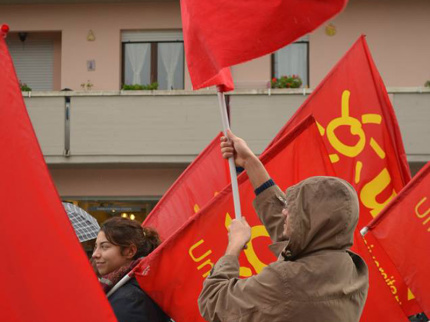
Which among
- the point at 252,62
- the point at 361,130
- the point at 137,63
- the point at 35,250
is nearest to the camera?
the point at 35,250

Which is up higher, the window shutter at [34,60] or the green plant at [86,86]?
the window shutter at [34,60]

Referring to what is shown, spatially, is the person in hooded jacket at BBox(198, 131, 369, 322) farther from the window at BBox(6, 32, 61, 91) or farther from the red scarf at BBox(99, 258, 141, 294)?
the window at BBox(6, 32, 61, 91)

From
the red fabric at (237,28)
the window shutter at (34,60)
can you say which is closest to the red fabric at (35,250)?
the red fabric at (237,28)

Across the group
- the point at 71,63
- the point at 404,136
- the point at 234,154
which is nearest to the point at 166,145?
the point at 71,63

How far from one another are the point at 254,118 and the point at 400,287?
9974 mm

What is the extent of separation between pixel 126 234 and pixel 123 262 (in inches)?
5.2

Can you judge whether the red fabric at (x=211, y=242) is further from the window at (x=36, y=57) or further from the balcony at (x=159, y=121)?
the window at (x=36, y=57)

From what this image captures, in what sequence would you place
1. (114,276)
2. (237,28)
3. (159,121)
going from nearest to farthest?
(237,28), (114,276), (159,121)

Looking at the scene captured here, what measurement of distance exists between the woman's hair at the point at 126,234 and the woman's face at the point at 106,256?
0.02 meters

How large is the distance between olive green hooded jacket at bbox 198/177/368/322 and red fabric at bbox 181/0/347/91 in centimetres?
47

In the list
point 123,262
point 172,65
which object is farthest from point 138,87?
→ point 123,262

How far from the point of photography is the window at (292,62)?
15656 mm

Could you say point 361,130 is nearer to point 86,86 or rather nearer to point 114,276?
point 114,276

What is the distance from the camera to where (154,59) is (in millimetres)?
15781
